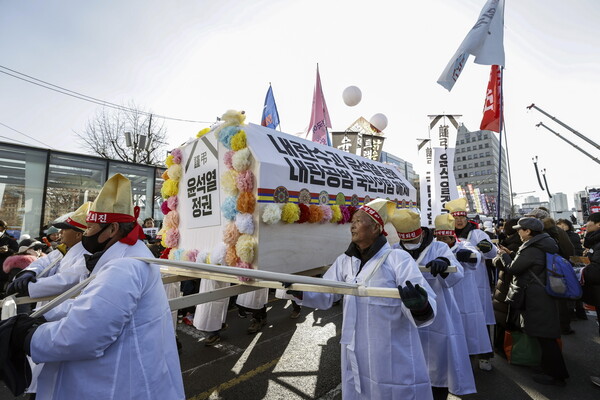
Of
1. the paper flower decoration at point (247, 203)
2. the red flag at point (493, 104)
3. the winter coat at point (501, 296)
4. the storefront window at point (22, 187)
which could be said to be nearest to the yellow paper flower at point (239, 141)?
the paper flower decoration at point (247, 203)

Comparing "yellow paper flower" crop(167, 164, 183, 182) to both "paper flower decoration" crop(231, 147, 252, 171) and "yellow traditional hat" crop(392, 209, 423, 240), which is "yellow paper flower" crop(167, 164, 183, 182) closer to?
"paper flower decoration" crop(231, 147, 252, 171)

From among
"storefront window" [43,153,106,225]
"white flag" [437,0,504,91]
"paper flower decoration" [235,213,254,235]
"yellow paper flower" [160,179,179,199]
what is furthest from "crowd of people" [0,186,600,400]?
"storefront window" [43,153,106,225]

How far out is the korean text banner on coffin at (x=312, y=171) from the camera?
3.29 meters

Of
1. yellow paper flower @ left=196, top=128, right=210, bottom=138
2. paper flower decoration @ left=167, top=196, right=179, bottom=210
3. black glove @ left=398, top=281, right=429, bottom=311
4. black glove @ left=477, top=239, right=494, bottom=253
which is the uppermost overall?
yellow paper flower @ left=196, top=128, right=210, bottom=138

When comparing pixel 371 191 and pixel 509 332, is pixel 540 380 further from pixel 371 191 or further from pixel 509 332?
pixel 371 191

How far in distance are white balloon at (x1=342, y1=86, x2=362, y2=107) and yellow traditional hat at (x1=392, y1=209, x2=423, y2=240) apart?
20.7ft

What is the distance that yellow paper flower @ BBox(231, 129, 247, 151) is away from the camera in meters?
3.29

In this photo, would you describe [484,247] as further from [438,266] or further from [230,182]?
[230,182]

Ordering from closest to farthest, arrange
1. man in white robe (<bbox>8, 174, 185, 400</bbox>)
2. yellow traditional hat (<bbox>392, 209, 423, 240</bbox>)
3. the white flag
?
man in white robe (<bbox>8, 174, 185, 400</bbox>) < yellow traditional hat (<bbox>392, 209, 423, 240</bbox>) < the white flag

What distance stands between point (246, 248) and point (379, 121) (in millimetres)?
6806

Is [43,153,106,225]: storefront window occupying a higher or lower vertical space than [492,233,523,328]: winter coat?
higher

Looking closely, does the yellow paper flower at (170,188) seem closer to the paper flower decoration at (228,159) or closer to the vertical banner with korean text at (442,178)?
the paper flower decoration at (228,159)

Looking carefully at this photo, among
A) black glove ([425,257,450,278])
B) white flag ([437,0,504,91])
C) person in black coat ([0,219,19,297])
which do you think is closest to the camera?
black glove ([425,257,450,278])

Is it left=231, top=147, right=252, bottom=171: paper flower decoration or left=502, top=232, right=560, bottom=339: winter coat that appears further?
left=502, top=232, right=560, bottom=339: winter coat
